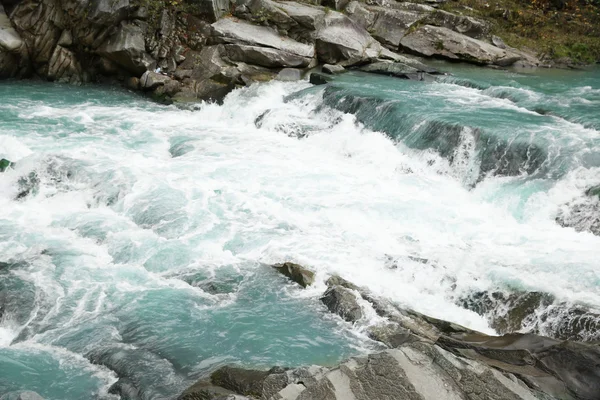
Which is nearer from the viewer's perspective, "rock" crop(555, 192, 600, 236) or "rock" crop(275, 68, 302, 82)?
"rock" crop(555, 192, 600, 236)

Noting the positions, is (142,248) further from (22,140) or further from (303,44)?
(303,44)

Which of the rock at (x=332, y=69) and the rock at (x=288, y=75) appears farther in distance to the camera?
the rock at (x=332, y=69)

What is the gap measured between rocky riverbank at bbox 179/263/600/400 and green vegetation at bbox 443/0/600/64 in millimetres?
20012

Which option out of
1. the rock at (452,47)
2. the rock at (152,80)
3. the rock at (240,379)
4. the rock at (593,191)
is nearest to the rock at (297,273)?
the rock at (240,379)

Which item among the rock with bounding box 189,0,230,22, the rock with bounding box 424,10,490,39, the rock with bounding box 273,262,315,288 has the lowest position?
the rock with bounding box 273,262,315,288

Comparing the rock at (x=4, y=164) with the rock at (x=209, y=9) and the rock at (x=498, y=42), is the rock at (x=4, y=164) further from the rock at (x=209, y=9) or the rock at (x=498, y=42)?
the rock at (x=498, y=42)

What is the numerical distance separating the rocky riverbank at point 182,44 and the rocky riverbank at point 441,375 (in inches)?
520

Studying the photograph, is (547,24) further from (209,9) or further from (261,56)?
(209,9)

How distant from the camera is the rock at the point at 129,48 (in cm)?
1828

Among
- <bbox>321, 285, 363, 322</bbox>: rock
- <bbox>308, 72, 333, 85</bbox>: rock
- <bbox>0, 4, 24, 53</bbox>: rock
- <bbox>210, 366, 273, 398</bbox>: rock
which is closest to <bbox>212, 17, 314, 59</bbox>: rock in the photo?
<bbox>308, 72, 333, 85</bbox>: rock

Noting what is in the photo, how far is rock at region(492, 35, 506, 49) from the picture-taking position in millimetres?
22906

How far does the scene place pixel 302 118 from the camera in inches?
618

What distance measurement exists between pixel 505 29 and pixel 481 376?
23.5 m

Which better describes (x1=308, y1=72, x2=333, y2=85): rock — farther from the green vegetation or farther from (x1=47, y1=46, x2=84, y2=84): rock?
the green vegetation
